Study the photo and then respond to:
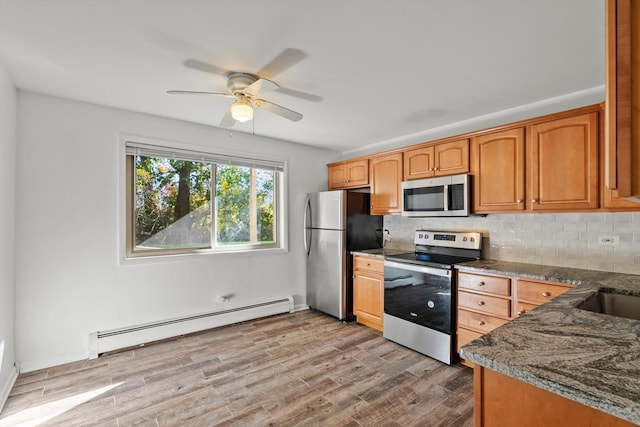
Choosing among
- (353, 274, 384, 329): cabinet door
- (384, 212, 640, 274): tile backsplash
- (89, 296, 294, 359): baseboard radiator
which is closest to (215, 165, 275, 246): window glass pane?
(89, 296, 294, 359): baseboard radiator

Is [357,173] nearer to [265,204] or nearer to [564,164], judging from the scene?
[265,204]

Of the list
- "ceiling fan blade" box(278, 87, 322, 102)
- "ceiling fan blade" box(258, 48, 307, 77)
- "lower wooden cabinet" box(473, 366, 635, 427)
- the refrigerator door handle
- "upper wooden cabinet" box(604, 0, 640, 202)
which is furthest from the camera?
the refrigerator door handle

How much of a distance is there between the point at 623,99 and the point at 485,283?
2214mm

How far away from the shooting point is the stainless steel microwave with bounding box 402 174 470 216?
292 centimetres

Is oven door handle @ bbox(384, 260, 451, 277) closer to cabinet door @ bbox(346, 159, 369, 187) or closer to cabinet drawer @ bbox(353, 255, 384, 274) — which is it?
cabinet drawer @ bbox(353, 255, 384, 274)

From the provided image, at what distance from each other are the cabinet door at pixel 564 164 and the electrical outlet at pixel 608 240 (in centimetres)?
39

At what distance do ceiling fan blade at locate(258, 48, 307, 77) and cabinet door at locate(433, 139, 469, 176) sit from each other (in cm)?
182

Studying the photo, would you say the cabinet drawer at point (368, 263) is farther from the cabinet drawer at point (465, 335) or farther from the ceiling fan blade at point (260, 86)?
the ceiling fan blade at point (260, 86)

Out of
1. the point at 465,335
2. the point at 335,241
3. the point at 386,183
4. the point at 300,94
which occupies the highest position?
the point at 300,94

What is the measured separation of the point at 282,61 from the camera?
79.6 inches

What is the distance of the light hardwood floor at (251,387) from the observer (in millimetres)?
2012

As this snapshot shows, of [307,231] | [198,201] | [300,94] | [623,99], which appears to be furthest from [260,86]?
[307,231]

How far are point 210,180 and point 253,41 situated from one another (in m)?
2.13

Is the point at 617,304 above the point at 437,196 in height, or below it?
below
